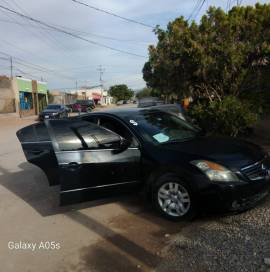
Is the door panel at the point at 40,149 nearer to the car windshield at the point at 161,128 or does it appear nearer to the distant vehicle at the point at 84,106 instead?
the car windshield at the point at 161,128

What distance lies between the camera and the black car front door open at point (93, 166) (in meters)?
5.89

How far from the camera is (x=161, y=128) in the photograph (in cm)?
658

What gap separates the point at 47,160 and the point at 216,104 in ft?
18.6

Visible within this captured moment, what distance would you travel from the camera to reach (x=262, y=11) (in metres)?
10.9

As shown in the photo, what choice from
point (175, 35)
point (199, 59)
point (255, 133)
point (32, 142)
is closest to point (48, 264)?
point (32, 142)

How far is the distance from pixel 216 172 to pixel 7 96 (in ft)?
136

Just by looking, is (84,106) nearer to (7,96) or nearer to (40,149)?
(7,96)

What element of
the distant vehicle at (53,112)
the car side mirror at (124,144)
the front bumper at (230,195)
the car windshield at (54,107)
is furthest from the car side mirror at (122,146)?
the car windshield at (54,107)

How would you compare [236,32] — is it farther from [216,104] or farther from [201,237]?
[201,237]

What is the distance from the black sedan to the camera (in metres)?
5.23

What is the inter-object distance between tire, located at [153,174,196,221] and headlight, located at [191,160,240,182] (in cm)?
33

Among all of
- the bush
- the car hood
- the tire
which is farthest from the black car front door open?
the bush

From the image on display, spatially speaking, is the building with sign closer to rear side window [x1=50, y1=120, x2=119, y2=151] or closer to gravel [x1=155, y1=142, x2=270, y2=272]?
rear side window [x1=50, y1=120, x2=119, y2=151]
